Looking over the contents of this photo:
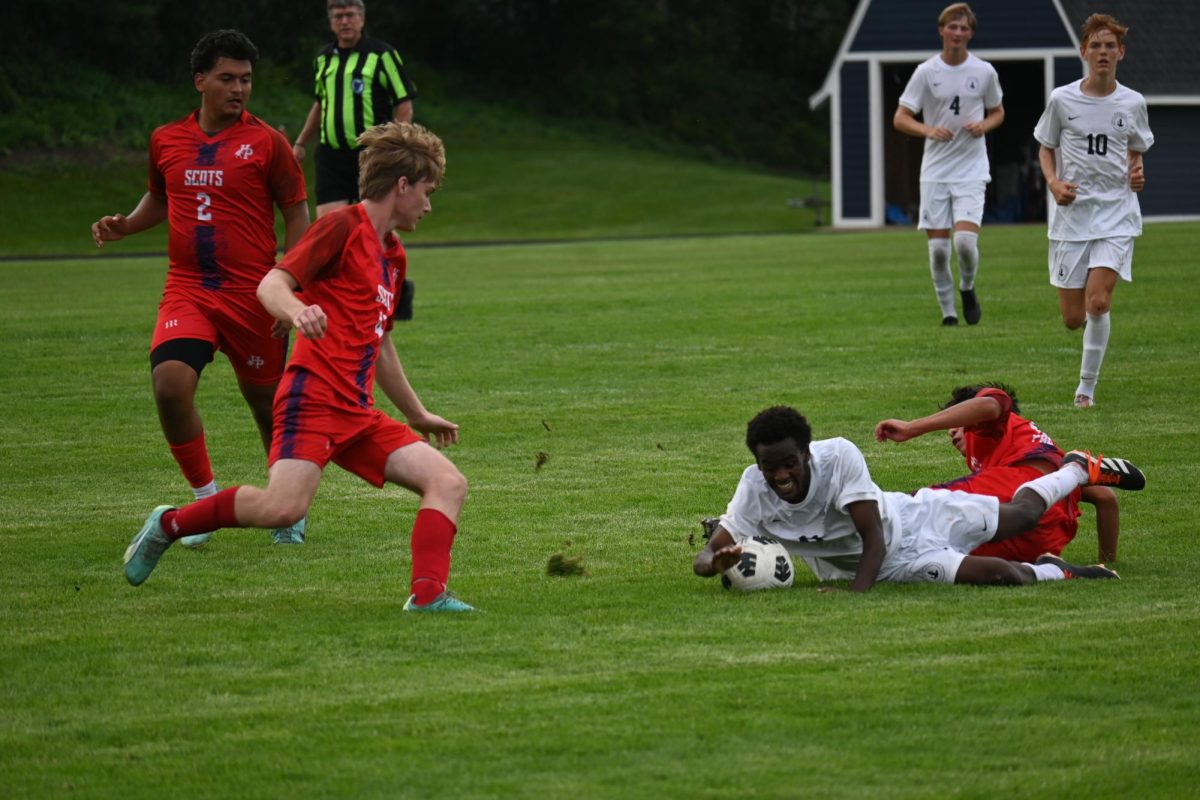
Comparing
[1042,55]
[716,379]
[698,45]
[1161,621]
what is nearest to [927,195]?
[716,379]

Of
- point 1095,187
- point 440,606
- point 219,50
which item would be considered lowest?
point 440,606

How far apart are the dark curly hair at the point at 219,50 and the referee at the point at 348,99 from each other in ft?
19.3

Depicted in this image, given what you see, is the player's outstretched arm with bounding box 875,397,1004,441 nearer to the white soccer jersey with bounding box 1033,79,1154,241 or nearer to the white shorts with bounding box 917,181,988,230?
the white soccer jersey with bounding box 1033,79,1154,241

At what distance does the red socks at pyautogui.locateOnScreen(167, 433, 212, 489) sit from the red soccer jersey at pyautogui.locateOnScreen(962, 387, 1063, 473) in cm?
338

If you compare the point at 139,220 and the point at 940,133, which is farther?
the point at 940,133

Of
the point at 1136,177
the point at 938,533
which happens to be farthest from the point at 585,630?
the point at 1136,177

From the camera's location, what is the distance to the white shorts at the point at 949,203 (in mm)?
15383

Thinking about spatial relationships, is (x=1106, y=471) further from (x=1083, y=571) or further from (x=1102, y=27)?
(x=1102, y=27)

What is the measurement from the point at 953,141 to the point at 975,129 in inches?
11.2

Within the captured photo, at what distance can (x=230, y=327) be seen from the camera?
7.89 meters

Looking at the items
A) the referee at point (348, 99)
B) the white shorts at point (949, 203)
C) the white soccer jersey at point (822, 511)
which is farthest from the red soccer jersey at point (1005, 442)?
the white shorts at point (949, 203)

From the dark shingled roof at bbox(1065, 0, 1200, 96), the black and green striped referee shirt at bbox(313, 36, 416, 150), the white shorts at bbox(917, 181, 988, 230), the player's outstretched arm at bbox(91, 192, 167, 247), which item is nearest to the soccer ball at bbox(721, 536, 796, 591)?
the player's outstretched arm at bbox(91, 192, 167, 247)

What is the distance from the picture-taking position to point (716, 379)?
12.9m

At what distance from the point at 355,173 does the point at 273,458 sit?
333 inches
